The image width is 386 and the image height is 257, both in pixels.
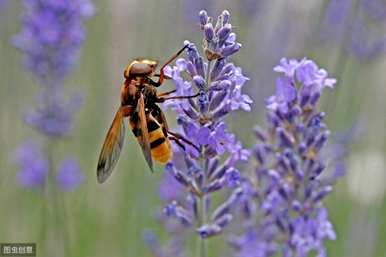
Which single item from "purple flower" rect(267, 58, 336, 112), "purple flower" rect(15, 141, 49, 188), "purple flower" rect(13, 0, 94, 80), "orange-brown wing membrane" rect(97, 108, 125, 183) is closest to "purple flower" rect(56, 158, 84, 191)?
"purple flower" rect(15, 141, 49, 188)

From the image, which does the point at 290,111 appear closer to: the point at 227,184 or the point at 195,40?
the point at 227,184

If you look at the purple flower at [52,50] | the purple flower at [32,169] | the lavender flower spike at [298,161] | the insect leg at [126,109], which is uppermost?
the purple flower at [52,50]

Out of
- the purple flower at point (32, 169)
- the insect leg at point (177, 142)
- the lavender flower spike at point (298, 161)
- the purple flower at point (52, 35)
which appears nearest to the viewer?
the insect leg at point (177, 142)

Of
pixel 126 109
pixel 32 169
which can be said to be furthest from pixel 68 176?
pixel 126 109

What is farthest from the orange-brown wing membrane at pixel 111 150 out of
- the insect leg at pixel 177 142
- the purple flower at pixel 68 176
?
the purple flower at pixel 68 176

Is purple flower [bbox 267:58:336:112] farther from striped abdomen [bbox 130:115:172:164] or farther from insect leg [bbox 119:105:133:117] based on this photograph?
insect leg [bbox 119:105:133:117]

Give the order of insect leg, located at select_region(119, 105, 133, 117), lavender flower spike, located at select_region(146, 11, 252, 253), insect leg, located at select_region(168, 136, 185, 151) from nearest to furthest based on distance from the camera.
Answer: lavender flower spike, located at select_region(146, 11, 252, 253), insect leg, located at select_region(168, 136, 185, 151), insect leg, located at select_region(119, 105, 133, 117)

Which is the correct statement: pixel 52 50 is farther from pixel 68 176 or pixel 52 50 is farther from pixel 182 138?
pixel 182 138

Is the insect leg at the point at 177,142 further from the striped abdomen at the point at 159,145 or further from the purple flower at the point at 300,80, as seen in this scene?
the purple flower at the point at 300,80
